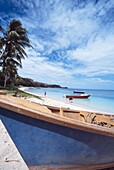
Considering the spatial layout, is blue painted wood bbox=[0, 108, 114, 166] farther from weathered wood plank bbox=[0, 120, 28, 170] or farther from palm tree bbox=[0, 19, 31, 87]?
palm tree bbox=[0, 19, 31, 87]

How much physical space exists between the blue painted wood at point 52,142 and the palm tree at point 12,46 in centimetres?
1772

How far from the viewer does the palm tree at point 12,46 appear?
63.2ft

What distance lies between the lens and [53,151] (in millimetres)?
2377

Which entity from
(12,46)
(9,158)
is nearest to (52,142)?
(9,158)

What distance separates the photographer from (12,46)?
65.2 feet

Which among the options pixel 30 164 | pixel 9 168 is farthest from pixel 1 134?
pixel 30 164

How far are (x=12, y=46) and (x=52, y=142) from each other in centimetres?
1930

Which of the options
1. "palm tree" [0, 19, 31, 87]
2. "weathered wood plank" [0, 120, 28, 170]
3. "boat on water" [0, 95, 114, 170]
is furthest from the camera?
"palm tree" [0, 19, 31, 87]

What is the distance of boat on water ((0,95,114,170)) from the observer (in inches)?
82.6

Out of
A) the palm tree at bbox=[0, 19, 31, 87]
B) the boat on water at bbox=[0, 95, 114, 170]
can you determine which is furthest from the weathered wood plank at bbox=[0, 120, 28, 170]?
the palm tree at bbox=[0, 19, 31, 87]

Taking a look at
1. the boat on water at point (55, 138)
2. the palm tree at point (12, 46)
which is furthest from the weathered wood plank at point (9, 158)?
the palm tree at point (12, 46)

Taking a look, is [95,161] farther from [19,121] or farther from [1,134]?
[1,134]

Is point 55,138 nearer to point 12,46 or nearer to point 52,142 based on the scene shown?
point 52,142

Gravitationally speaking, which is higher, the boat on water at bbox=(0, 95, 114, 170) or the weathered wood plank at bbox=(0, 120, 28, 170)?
the boat on water at bbox=(0, 95, 114, 170)
